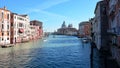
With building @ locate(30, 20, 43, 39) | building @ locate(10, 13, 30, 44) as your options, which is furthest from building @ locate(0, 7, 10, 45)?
building @ locate(30, 20, 43, 39)

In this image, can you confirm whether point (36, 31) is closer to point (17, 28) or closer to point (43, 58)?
point (17, 28)

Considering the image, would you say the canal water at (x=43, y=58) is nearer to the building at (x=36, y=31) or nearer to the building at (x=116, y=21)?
the building at (x=116, y=21)

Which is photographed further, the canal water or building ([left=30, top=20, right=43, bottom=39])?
building ([left=30, top=20, right=43, bottom=39])

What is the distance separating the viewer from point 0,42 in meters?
53.2

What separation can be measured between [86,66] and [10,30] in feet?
136

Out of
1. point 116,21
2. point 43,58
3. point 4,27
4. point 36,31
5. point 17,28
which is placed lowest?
point 43,58

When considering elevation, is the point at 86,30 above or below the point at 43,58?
above

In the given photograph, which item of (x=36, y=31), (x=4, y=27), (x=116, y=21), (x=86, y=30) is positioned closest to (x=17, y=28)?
(x=4, y=27)

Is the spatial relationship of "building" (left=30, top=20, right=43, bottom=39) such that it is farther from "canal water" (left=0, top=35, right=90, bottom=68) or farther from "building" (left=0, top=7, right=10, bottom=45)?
"canal water" (left=0, top=35, right=90, bottom=68)

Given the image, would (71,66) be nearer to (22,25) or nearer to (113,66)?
(113,66)

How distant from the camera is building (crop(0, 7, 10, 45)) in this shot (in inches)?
2159

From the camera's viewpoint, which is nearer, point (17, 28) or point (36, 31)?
point (17, 28)

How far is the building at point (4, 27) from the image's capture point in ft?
180

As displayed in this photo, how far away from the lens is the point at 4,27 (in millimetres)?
57062
